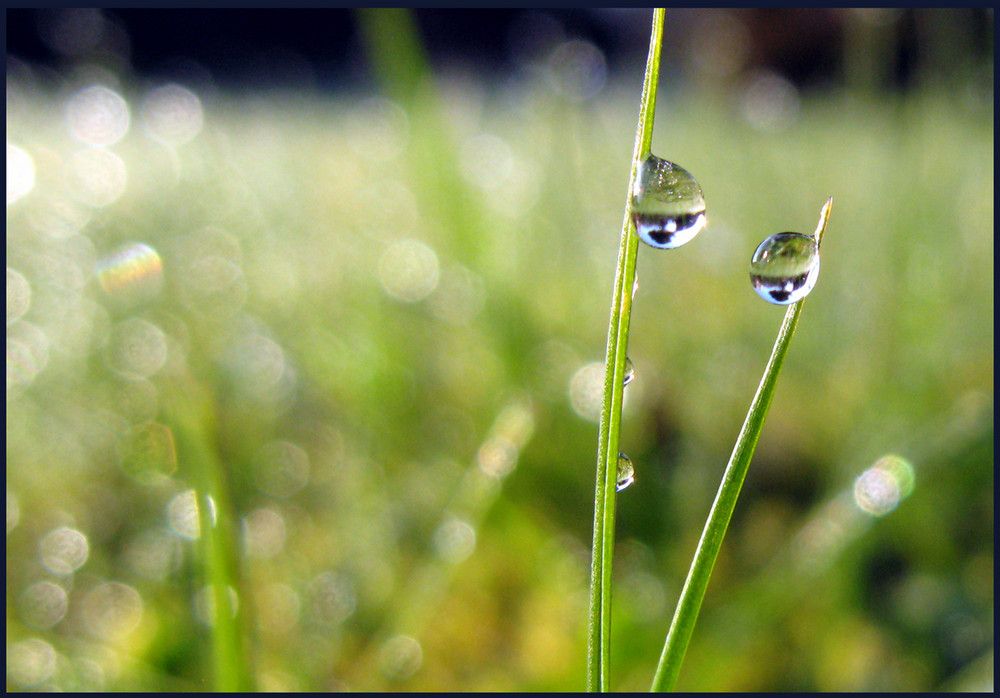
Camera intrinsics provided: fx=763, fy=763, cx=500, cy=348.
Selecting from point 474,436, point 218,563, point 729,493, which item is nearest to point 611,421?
point 729,493

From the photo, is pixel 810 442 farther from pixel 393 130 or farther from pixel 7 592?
pixel 393 130

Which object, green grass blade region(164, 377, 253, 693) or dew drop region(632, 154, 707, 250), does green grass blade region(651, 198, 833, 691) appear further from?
green grass blade region(164, 377, 253, 693)

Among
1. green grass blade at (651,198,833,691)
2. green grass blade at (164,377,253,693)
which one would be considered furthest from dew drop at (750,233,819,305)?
green grass blade at (164,377,253,693)

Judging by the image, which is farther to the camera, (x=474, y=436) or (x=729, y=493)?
(x=474, y=436)

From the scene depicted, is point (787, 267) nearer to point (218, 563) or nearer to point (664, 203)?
point (664, 203)

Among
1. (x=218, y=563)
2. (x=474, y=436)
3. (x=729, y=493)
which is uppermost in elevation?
(x=729, y=493)

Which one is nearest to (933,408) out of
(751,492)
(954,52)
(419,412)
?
(751,492)
